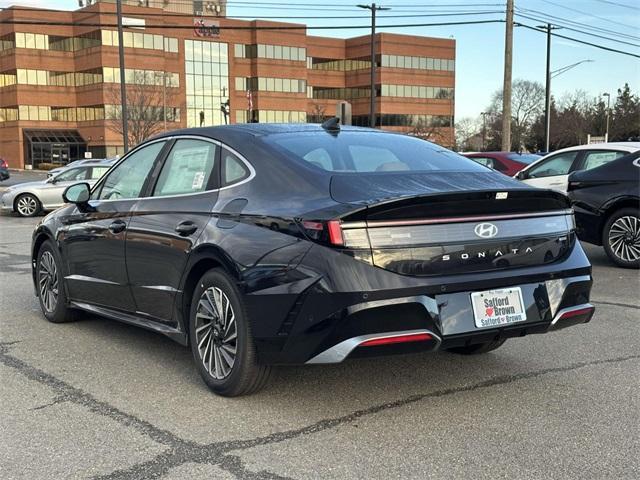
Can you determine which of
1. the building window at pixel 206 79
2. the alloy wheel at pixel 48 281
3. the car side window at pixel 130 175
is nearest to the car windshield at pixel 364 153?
the car side window at pixel 130 175

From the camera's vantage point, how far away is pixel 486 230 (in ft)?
12.2

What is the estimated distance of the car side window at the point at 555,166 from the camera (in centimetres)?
1110

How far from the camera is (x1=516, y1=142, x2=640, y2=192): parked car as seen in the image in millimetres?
10141

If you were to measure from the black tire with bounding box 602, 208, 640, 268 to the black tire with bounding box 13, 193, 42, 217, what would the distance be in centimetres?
1551

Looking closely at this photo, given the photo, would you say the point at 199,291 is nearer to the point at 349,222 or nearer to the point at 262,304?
the point at 262,304

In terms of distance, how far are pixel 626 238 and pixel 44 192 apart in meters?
15.7

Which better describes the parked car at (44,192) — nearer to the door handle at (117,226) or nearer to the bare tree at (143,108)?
the door handle at (117,226)

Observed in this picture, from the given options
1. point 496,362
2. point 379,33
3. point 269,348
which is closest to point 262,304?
point 269,348

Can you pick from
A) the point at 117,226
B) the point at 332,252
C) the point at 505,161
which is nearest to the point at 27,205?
the point at 505,161

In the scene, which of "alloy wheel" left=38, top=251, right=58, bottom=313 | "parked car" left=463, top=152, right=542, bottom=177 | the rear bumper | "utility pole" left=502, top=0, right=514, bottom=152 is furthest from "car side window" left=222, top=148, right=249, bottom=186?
"utility pole" left=502, top=0, right=514, bottom=152

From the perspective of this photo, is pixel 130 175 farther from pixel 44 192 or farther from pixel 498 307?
pixel 44 192

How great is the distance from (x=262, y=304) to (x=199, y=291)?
0.66 metres

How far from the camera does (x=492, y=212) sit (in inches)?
148

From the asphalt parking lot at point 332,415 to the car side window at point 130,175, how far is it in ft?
3.90
